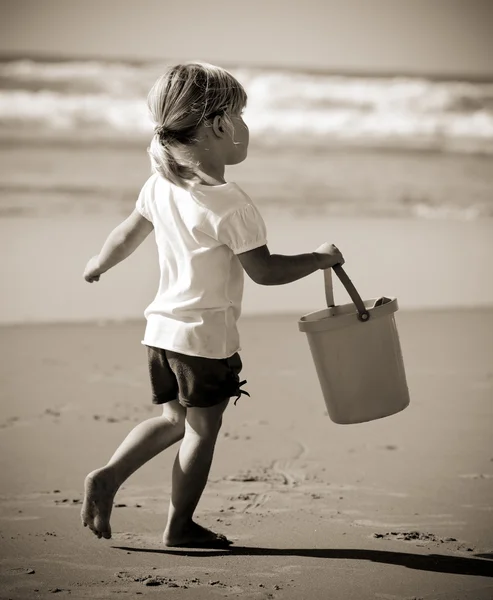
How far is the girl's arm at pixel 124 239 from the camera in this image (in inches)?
92.9

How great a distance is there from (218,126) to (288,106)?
5976 millimetres

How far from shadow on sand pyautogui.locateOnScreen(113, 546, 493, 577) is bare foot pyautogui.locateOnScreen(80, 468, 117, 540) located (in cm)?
9

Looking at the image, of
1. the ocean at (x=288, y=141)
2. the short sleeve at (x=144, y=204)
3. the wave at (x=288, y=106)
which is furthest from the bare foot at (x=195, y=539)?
the wave at (x=288, y=106)

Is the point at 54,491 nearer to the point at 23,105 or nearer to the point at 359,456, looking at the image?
the point at 359,456

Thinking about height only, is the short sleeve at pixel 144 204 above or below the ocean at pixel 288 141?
below

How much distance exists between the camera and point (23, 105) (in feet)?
24.7

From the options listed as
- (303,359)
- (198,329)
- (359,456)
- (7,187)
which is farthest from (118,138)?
(198,329)

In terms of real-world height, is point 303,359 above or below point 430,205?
below

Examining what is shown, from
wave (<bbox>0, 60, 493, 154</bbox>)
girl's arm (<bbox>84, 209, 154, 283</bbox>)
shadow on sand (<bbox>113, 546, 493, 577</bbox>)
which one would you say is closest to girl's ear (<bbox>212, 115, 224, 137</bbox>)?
girl's arm (<bbox>84, 209, 154, 283</bbox>)

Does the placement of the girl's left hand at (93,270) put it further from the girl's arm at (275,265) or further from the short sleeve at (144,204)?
the girl's arm at (275,265)

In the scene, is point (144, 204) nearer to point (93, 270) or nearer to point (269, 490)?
point (93, 270)

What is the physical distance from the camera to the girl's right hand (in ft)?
7.22

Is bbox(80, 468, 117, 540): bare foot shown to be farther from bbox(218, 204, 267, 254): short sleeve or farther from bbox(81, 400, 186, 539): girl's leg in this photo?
bbox(218, 204, 267, 254): short sleeve

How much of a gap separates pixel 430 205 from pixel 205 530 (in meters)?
5.50
